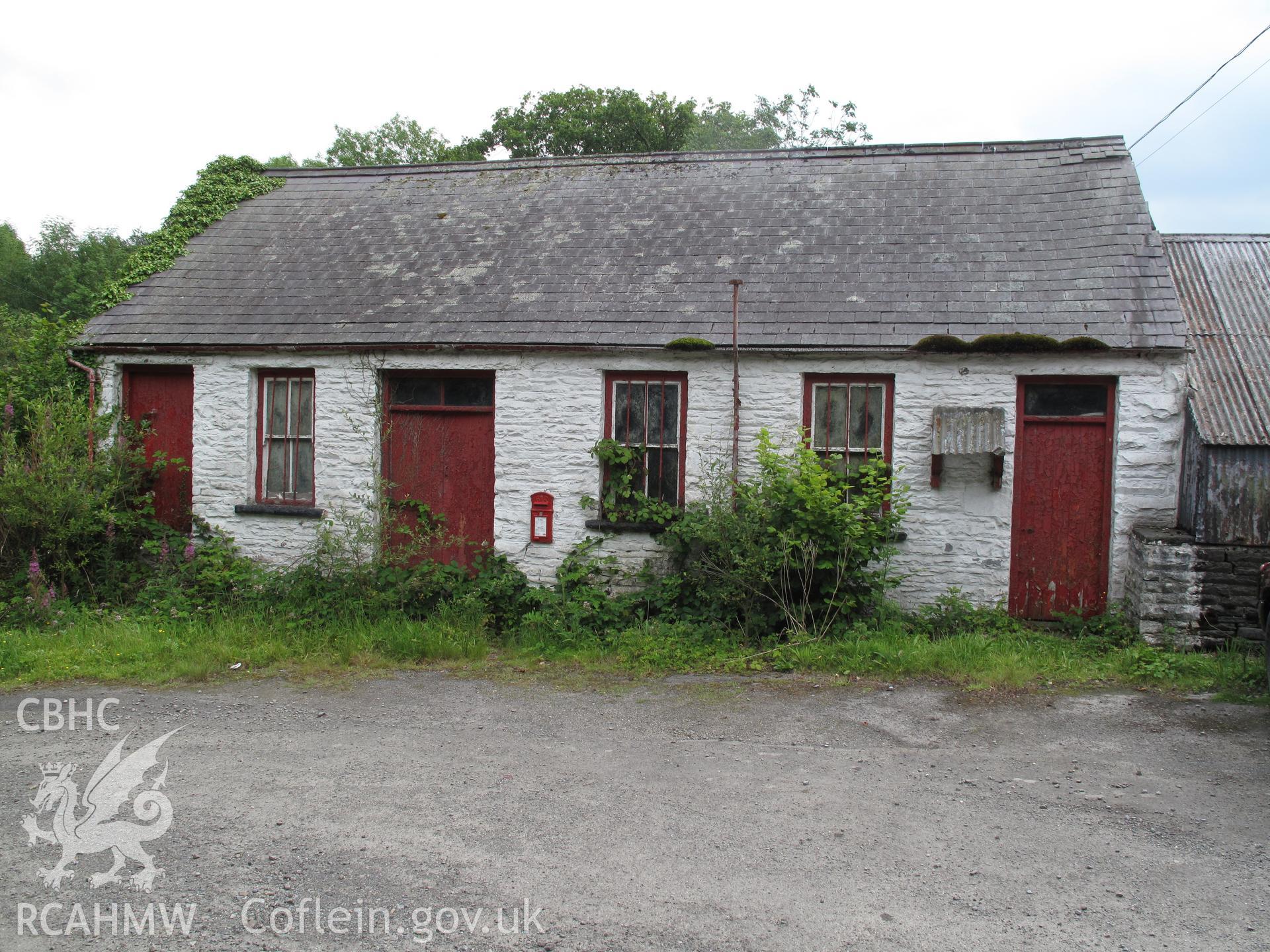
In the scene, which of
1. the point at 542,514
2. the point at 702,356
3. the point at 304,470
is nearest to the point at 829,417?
the point at 702,356

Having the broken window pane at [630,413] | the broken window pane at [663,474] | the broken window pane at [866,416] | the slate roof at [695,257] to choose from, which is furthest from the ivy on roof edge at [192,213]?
the broken window pane at [866,416]

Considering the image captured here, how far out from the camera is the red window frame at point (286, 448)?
10.0 m

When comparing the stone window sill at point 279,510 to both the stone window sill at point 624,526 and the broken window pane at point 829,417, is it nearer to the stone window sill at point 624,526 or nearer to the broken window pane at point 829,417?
the stone window sill at point 624,526

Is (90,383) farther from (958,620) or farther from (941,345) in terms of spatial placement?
(958,620)

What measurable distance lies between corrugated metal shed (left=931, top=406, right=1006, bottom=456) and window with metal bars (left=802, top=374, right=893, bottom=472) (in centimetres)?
62

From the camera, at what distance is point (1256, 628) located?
7.66 meters

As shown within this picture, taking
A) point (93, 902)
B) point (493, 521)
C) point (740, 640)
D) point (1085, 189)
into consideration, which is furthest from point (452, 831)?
point (1085, 189)

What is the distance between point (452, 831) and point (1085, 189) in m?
9.84

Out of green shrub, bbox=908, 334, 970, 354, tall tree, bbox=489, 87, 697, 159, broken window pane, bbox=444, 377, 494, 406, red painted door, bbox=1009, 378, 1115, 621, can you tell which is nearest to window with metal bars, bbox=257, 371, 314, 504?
broken window pane, bbox=444, 377, 494, 406

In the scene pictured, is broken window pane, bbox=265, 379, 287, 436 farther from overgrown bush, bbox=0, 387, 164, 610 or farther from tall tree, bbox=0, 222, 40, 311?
tall tree, bbox=0, 222, 40, 311

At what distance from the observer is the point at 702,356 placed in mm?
8938

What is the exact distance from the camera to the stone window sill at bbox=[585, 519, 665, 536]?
909cm

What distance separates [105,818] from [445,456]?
5.66m

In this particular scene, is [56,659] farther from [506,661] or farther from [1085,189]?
[1085,189]
